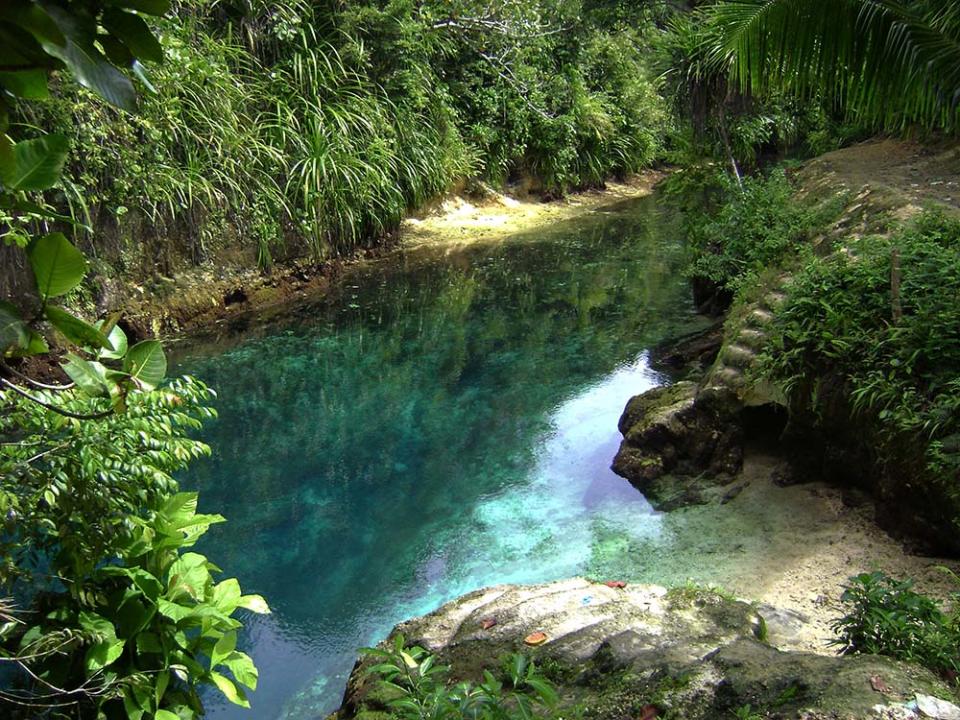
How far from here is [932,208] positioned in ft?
18.7

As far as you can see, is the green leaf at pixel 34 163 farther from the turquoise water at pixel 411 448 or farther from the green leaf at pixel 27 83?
the turquoise water at pixel 411 448

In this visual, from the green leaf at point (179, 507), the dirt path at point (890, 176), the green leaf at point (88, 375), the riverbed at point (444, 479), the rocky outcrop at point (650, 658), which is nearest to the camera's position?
the green leaf at point (88, 375)

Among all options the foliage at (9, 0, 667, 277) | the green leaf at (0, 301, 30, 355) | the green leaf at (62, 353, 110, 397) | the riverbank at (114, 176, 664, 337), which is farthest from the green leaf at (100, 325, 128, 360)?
the foliage at (9, 0, 667, 277)

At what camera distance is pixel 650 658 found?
3148 millimetres

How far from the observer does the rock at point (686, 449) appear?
222 inches

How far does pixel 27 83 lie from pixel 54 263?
0.92ft

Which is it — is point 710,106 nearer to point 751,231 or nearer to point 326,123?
point 751,231

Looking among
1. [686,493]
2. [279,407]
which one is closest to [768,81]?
[686,493]

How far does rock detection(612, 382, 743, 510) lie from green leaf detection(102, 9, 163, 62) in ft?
15.7

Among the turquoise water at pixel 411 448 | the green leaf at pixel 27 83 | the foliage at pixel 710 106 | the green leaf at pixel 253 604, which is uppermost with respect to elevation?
the green leaf at pixel 27 83

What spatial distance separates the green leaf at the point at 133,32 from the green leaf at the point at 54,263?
1.07ft

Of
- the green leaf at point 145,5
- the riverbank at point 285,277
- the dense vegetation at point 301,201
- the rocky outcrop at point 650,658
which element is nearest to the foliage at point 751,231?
the dense vegetation at point 301,201

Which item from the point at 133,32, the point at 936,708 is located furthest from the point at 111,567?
the point at 936,708

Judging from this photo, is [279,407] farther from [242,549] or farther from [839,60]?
[839,60]
